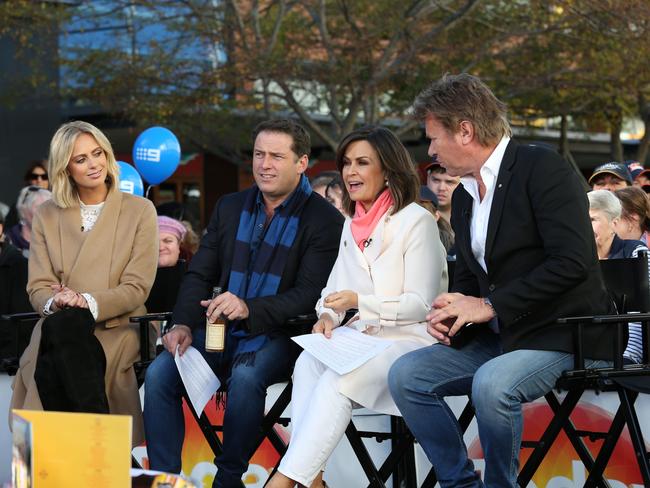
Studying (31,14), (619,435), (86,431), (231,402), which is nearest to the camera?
(86,431)

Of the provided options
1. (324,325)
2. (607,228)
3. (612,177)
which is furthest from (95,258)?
(612,177)

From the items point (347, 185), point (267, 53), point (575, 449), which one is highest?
point (267, 53)

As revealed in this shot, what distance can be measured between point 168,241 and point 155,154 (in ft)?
14.0

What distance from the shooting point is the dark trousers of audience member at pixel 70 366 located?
14.7 ft

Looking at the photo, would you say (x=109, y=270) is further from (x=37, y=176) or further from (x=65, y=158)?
(x=37, y=176)

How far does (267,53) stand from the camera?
13914 mm

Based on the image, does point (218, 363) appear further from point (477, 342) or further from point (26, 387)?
point (477, 342)

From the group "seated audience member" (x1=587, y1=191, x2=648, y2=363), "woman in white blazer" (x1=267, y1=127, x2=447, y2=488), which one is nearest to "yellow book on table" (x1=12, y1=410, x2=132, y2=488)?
"woman in white blazer" (x1=267, y1=127, x2=447, y2=488)

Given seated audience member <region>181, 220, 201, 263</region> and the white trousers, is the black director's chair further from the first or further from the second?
seated audience member <region>181, 220, 201, 263</region>

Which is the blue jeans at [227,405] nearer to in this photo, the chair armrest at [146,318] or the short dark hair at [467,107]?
the chair armrest at [146,318]

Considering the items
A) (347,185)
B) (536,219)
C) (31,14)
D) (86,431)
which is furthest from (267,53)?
(86,431)

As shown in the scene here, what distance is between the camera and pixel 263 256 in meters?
4.95

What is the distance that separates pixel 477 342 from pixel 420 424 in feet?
1.54

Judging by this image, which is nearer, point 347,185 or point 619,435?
point 619,435
